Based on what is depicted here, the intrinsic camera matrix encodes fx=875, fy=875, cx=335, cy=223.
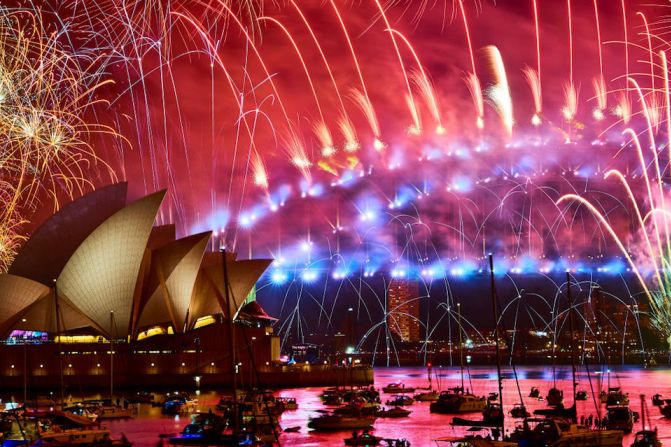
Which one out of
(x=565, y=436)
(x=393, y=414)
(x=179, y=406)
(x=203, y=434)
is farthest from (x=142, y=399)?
(x=565, y=436)

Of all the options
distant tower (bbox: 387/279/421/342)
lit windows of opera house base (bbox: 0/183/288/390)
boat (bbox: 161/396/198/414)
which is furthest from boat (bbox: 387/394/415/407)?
distant tower (bbox: 387/279/421/342)

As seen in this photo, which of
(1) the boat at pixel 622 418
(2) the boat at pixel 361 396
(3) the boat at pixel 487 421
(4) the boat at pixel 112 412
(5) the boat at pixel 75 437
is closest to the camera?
(5) the boat at pixel 75 437

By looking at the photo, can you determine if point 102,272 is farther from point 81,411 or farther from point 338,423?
point 338,423

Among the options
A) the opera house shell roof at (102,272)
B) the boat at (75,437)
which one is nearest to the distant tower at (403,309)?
the opera house shell roof at (102,272)

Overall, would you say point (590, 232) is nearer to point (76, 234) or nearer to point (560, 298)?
point (560, 298)

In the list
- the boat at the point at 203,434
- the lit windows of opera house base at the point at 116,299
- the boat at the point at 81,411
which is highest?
the lit windows of opera house base at the point at 116,299

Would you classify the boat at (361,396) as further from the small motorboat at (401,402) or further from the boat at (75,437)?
the boat at (75,437)

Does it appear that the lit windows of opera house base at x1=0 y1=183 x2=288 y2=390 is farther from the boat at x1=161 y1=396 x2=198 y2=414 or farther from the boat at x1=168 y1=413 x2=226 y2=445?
the boat at x1=168 y1=413 x2=226 y2=445
